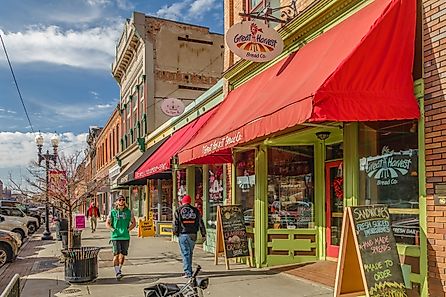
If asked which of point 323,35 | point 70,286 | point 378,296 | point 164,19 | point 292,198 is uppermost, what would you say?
point 164,19

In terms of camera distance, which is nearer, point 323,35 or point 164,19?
point 323,35

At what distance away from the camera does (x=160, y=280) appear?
33.1 ft

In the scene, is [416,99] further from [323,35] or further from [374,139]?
[323,35]

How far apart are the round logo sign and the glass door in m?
8.72

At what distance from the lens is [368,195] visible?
7.86 meters

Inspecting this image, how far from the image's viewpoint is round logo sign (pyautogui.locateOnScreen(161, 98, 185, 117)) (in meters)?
18.5

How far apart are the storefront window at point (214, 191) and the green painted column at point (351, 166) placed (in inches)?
258

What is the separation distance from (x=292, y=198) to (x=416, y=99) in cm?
530

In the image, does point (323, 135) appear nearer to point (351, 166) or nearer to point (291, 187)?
point (291, 187)

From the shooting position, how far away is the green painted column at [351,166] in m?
8.03

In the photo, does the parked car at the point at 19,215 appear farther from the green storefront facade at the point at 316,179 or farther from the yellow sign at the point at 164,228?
the green storefront facade at the point at 316,179

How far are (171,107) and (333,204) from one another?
925cm

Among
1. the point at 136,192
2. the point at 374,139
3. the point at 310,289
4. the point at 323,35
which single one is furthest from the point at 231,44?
the point at 136,192

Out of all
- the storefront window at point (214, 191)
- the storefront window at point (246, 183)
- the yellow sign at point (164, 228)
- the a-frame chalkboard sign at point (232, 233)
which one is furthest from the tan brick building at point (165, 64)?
the a-frame chalkboard sign at point (232, 233)
